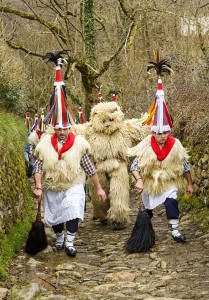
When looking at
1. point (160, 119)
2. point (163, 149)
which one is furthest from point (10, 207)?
point (160, 119)

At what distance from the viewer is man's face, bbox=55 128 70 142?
22.2 feet

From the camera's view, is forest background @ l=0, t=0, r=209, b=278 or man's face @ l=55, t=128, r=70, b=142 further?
forest background @ l=0, t=0, r=209, b=278

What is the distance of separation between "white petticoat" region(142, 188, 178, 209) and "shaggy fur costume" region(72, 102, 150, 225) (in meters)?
1.05

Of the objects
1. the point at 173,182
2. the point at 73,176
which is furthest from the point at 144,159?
the point at 73,176

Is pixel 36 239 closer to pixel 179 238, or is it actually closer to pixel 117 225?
pixel 179 238

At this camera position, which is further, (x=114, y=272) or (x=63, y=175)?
(x=63, y=175)

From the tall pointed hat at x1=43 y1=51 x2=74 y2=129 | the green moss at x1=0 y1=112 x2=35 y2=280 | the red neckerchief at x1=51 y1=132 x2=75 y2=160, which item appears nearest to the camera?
the green moss at x1=0 y1=112 x2=35 y2=280

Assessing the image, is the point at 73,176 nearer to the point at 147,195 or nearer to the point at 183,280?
the point at 147,195

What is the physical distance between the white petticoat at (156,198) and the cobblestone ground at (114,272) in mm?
501

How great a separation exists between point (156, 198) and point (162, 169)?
0.39 meters

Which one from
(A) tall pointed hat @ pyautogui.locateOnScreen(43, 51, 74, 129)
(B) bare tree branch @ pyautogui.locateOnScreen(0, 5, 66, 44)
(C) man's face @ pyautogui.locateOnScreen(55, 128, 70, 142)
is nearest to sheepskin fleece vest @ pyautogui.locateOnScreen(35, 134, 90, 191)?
(C) man's face @ pyautogui.locateOnScreen(55, 128, 70, 142)

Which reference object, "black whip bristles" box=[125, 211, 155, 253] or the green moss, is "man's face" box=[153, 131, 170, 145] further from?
the green moss

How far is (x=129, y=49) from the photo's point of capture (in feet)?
57.4

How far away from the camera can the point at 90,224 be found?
9.06 m
